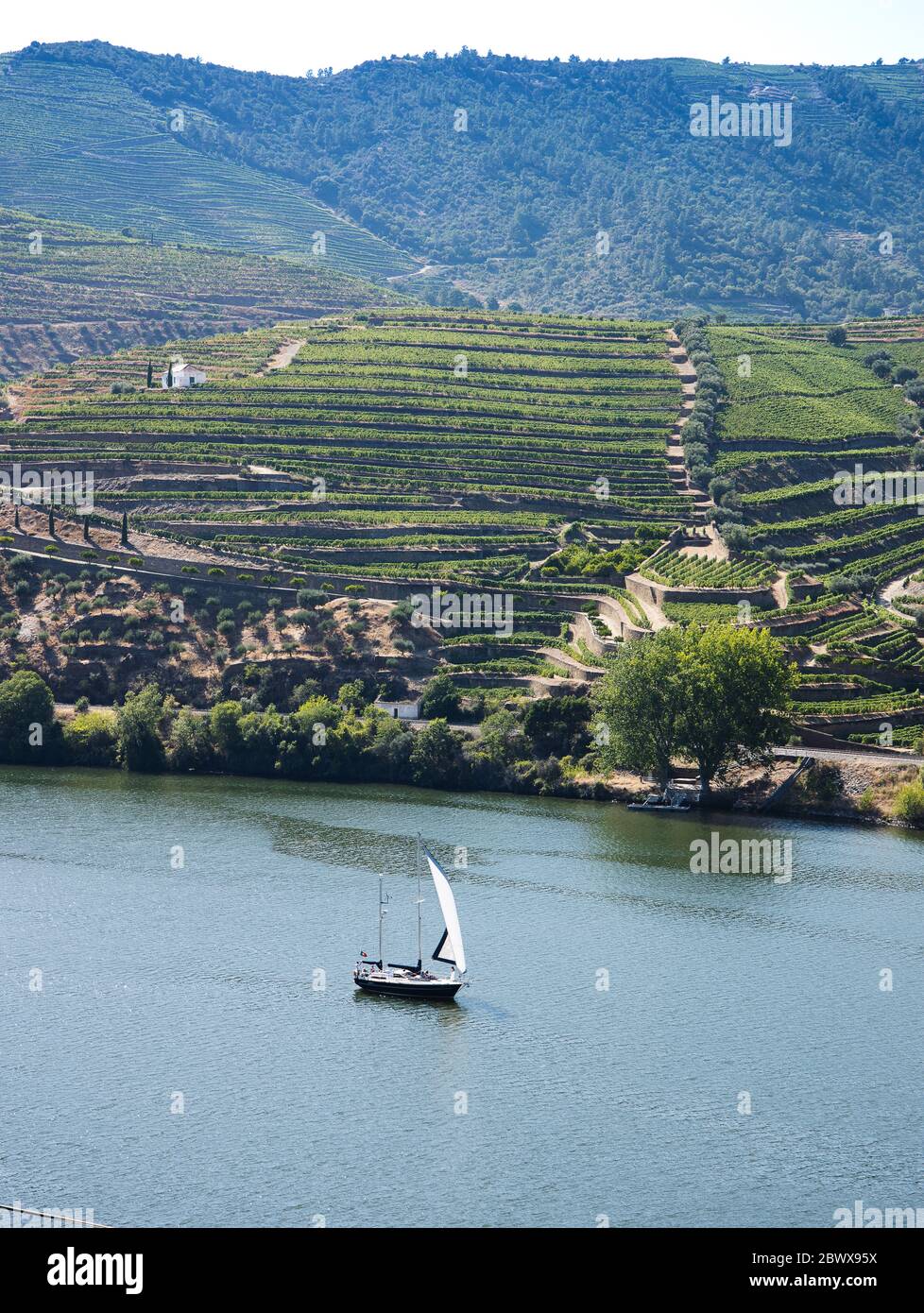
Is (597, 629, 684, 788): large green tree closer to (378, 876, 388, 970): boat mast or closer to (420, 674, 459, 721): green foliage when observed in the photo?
(420, 674, 459, 721): green foliage

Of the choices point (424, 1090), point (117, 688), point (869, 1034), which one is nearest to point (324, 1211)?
point (424, 1090)

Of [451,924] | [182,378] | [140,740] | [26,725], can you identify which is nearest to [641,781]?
[140,740]

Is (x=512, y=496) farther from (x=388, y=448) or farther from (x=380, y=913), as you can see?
(x=380, y=913)

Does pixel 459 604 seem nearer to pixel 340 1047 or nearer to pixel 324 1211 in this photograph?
pixel 340 1047

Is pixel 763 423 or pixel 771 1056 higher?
pixel 763 423

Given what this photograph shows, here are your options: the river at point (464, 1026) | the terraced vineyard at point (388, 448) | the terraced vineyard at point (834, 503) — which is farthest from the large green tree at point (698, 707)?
the terraced vineyard at point (388, 448)

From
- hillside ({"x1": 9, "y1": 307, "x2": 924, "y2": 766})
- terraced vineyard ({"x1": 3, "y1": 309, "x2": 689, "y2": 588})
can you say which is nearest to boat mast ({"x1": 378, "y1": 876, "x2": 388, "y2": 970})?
hillside ({"x1": 9, "y1": 307, "x2": 924, "y2": 766})
